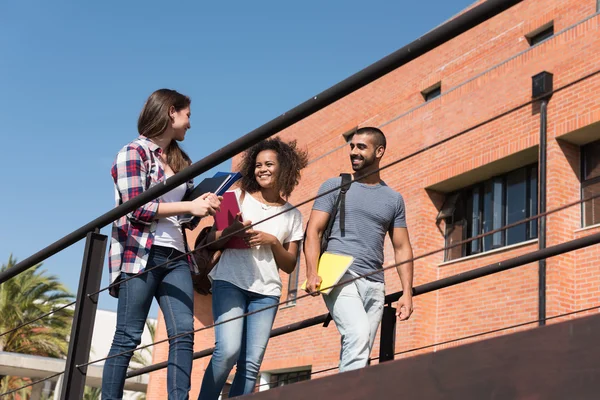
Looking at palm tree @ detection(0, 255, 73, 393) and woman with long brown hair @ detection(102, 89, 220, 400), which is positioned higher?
palm tree @ detection(0, 255, 73, 393)

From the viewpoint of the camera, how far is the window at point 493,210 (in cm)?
1273

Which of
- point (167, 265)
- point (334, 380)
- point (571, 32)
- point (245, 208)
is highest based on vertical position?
point (571, 32)

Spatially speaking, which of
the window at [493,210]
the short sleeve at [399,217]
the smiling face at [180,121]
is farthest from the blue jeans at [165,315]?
the window at [493,210]

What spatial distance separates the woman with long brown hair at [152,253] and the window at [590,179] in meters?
9.24

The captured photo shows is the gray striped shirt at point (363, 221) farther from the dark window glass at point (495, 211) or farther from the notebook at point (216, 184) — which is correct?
the dark window glass at point (495, 211)

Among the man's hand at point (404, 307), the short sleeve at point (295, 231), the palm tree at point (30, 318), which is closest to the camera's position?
the man's hand at point (404, 307)

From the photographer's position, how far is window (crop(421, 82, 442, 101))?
15.5 meters

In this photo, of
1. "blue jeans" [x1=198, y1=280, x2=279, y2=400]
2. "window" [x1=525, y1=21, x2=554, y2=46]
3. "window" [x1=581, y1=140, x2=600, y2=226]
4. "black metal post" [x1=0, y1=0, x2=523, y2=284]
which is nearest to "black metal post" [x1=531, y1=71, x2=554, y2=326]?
"window" [x1=581, y1=140, x2=600, y2=226]

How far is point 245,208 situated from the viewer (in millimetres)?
3734

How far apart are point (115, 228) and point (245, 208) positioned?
63 centimetres

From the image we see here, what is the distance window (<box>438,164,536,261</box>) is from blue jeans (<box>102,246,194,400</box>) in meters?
9.60

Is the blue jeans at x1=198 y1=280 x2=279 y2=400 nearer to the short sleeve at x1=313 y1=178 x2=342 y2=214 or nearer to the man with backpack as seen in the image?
A: the man with backpack

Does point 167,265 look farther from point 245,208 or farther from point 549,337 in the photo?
point 549,337

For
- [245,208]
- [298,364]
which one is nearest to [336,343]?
[298,364]
